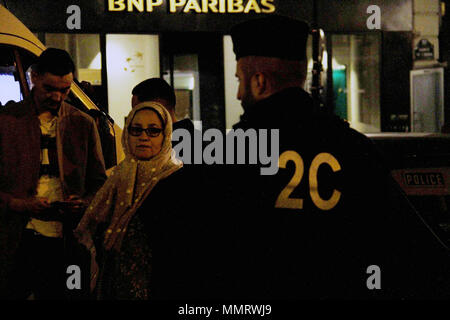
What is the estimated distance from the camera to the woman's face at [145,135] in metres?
3.68

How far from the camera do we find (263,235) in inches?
79.6

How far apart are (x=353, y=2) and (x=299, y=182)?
1422 cm

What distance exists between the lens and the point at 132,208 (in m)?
3.50

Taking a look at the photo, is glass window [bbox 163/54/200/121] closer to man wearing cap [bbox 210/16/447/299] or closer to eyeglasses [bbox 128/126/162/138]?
eyeglasses [bbox 128/126/162/138]

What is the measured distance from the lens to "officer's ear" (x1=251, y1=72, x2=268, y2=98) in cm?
214

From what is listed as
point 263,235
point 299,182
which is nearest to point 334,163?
point 299,182

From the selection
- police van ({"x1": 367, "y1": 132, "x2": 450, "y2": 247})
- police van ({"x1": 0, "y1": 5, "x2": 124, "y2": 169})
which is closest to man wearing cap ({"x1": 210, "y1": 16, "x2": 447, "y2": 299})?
police van ({"x1": 0, "y1": 5, "x2": 124, "y2": 169})

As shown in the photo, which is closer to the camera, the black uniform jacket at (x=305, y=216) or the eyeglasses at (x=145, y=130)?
the black uniform jacket at (x=305, y=216)

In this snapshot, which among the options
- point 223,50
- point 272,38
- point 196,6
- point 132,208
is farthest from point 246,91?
point 223,50

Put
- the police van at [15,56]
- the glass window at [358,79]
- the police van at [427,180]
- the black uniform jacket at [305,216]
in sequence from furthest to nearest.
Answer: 1. the glass window at [358,79]
2. the police van at [427,180]
3. the police van at [15,56]
4. the black uniform jacket at [305,216]

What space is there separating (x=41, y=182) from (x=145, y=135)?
31.4 inches

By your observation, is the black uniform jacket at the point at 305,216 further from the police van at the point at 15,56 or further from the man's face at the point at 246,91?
the police van at the point at 15,56

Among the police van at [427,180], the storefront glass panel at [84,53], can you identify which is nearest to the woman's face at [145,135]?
the police van at [427,180]

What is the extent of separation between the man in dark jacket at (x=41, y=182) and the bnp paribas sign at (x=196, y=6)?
10424mm
